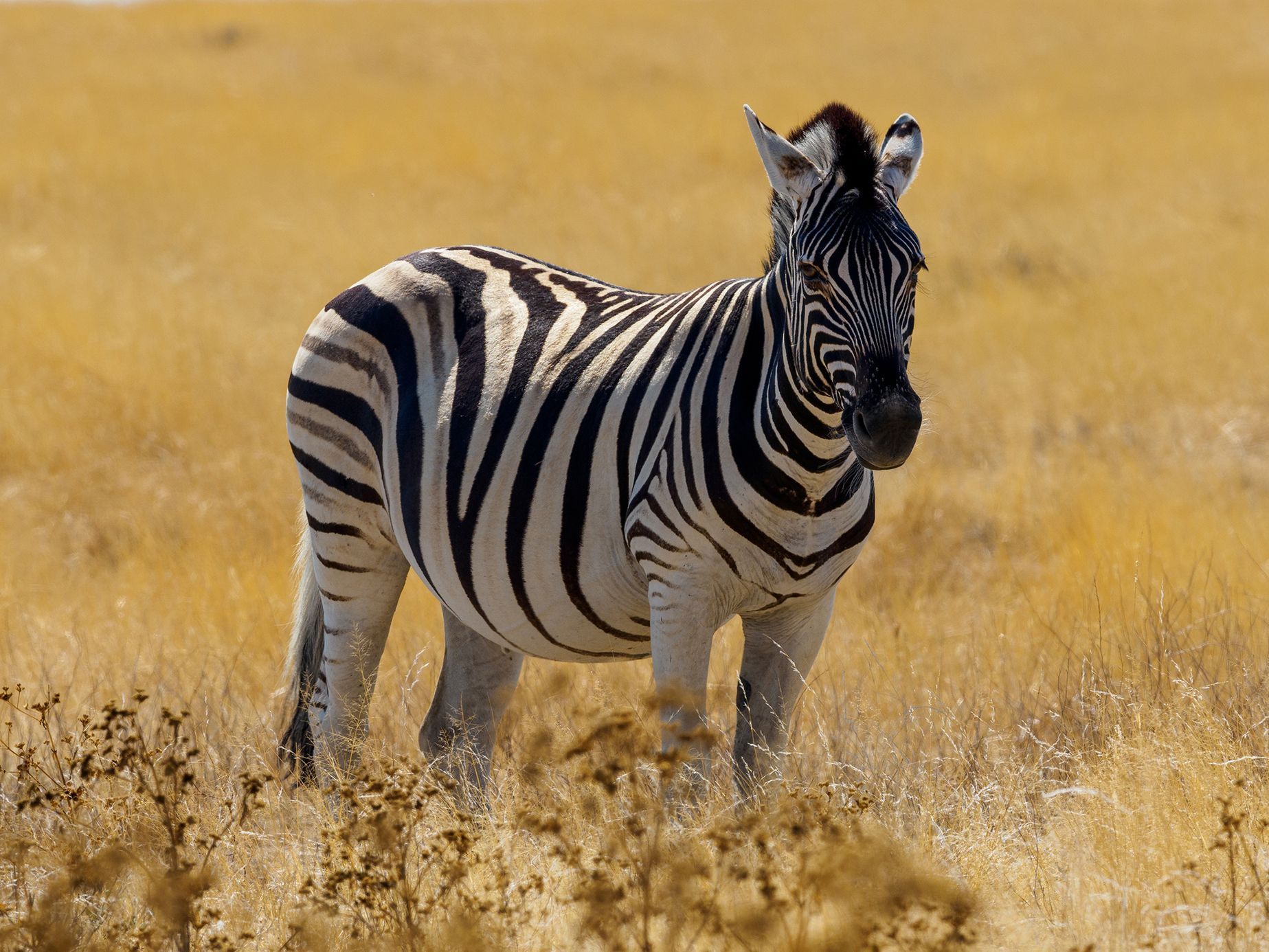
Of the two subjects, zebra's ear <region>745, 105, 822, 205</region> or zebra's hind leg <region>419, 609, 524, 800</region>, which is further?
zebra's hind leg <region>419, 609, 524, 800</region>

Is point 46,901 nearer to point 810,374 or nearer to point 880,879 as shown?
point 880,879

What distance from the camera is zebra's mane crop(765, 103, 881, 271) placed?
11.5 feet

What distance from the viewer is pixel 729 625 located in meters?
6.63

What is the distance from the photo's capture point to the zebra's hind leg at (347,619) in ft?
16.0

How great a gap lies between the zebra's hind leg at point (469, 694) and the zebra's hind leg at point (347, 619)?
268mm

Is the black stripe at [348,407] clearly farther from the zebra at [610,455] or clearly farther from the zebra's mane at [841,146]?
the zebra's mane at [841,146]

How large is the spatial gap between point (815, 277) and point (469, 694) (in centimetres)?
231

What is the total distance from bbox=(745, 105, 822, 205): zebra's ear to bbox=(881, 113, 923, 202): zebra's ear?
211 mm

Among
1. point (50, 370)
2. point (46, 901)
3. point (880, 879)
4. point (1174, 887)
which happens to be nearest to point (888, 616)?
point (1174, 887)

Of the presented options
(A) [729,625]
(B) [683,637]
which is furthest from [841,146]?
(A) [729,625]

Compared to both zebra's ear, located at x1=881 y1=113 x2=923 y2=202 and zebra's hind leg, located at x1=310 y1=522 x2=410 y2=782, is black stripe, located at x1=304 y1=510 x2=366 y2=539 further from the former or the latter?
zebra's ear, located at x1=881 y1=113 x2=923 y2=202

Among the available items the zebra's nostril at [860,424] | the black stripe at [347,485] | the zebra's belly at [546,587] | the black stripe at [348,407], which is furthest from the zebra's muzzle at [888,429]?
the black stripe at [347,485]

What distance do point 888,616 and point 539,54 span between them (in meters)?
20.2

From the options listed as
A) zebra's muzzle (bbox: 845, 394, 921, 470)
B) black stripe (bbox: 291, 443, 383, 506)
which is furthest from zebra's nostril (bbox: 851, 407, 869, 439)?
black stripe (bbox: 291, 443, 383, 506)
